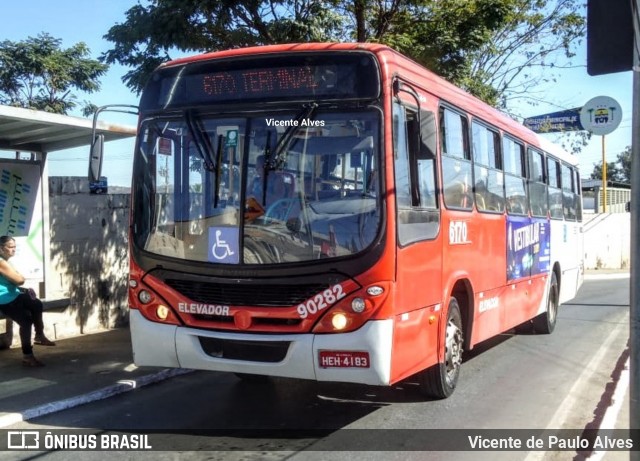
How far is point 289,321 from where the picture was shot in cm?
526

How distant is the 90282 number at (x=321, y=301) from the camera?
5129mm

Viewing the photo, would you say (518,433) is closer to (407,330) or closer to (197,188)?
(407,330)

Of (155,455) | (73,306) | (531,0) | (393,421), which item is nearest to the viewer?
(155,455)

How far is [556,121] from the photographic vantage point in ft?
67.5

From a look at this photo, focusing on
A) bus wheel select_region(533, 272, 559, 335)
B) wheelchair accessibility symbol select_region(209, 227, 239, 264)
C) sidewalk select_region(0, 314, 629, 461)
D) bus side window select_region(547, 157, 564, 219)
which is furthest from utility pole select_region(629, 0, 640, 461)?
bus side window select_region(547, 157, 564, 219)

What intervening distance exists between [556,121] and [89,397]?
17658 mm

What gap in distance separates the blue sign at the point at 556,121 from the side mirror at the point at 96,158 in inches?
658

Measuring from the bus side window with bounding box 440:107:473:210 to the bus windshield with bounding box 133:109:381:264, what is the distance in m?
1.52

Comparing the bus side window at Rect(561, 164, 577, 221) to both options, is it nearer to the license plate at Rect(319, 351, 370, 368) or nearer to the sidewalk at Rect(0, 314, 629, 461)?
the sidewalk at Rect(0, 314, 629, 461)

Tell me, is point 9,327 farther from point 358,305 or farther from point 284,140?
point 358,305

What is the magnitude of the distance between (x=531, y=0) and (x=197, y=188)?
1574 centimetres

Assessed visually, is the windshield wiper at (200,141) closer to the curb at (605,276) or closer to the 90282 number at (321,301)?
the 90282 number at (321,301)

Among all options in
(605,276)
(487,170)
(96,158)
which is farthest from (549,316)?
(605,276)

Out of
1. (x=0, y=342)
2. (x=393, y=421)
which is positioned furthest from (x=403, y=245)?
(x=0, y=342)
